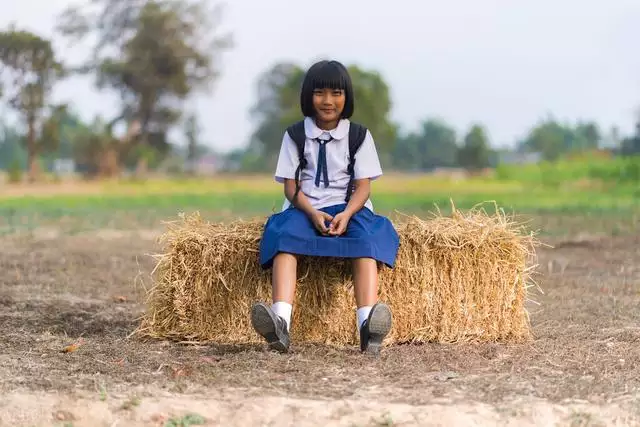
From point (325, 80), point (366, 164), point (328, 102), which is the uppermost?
point (325, 80)

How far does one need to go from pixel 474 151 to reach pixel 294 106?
1524cm

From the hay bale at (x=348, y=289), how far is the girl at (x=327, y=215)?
264mm

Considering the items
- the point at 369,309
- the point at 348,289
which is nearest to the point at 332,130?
the point at 348,289

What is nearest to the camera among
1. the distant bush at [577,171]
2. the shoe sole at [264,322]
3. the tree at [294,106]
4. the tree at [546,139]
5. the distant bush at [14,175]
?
the shoe sole at [264,322]

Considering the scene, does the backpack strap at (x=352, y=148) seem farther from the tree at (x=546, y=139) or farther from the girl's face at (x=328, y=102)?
the tree at (x=546, y=139)

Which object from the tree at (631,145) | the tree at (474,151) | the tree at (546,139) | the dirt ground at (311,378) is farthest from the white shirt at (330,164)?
the tree at (546,139)

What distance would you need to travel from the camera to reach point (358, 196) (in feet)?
17.2

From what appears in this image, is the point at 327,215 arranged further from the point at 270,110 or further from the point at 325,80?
the point at 270,110

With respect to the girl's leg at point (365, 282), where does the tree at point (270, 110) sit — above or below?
above

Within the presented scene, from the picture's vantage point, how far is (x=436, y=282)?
5527 mm

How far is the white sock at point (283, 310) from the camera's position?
4.96m

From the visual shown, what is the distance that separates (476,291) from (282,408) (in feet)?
6.84

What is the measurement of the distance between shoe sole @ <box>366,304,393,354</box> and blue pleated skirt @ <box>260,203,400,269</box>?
0.33 m

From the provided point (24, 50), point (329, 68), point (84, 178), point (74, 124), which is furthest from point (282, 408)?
point (74, 124)
